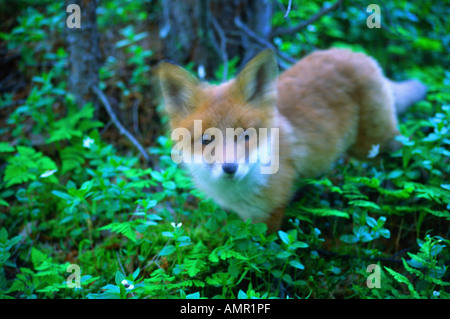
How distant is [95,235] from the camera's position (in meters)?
3.40

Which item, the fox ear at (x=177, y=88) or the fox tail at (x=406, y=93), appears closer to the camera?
the fox ear at (x=177, y=88)

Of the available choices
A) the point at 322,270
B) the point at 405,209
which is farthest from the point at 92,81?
the point at 405,209

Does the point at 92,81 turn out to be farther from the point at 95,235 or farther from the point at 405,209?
the point at 405,209

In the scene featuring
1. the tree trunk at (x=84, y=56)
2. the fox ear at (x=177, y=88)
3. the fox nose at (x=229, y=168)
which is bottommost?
the fox nose at (x=229, y=168)

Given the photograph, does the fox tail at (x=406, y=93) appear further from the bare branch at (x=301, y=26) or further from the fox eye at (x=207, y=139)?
the fox eye at (x=207, y=139)

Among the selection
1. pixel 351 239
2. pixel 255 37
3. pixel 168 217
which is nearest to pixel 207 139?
pixel 168 217

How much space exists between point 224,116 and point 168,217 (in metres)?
0.99

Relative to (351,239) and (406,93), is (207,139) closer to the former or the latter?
(351,239)

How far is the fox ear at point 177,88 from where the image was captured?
279 cm

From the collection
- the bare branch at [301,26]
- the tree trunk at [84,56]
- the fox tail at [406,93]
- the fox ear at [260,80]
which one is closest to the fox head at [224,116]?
the fox ear at [260,80]

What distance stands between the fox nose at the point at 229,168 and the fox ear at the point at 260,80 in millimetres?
653

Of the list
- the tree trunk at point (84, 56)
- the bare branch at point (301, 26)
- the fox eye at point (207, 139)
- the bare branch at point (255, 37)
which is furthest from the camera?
the bare branch at point (255, 37)

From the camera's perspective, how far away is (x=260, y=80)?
2820 mm

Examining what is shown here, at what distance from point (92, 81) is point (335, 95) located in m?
2.93
